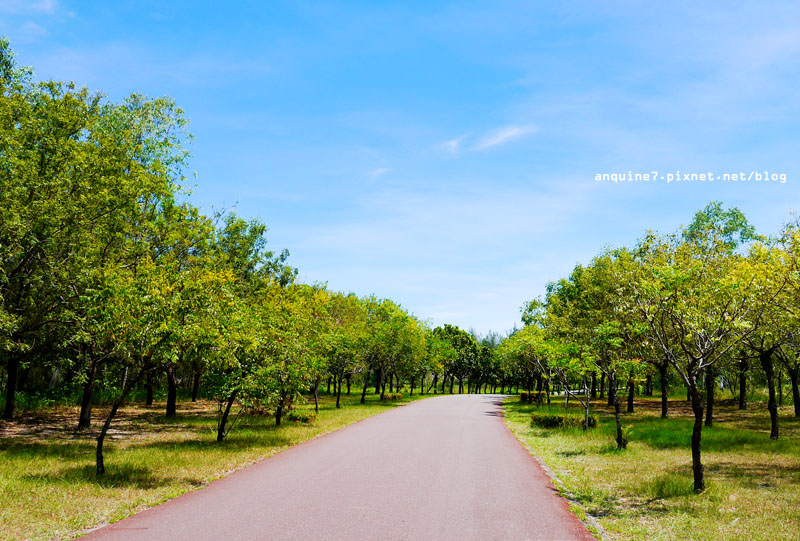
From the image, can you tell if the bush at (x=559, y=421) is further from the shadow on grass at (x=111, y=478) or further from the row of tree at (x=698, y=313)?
the shadow on grass at (x=111, y=478)

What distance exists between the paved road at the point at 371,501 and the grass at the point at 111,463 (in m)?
0.81

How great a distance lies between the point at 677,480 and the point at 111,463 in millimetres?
15049

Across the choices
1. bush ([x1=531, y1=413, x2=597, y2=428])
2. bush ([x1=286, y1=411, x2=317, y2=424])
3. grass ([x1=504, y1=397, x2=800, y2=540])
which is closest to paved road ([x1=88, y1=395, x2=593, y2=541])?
grass ([x1=504, y1=397, x2=800, y2=540])

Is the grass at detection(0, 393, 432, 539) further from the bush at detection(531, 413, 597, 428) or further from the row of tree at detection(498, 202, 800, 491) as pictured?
the row of tree at detection(498, 202, 800, 491)

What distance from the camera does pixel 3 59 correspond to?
70.5 ft

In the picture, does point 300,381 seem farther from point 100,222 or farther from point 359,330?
point 359,330

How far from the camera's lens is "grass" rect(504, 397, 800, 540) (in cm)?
845

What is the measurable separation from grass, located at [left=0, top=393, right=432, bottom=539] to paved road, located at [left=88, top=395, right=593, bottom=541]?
2.66ft

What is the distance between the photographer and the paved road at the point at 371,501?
7.85 meters

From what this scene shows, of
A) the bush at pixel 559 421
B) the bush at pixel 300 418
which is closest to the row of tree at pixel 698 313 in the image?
the bush at pixel 559 421

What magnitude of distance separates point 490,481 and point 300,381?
11295 mm

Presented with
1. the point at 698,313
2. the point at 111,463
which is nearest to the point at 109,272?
the point at 111,463

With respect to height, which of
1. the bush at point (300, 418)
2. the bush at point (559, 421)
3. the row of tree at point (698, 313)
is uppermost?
the row of tree at point (698, 313)

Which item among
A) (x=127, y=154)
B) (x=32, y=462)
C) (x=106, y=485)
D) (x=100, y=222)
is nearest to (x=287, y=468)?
(x=106, y=485)
